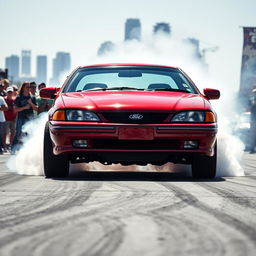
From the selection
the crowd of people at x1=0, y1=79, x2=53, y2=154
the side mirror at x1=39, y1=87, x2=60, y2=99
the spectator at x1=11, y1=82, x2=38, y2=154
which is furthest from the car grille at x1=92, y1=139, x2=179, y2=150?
the spectator at x1=11, y1=82, x2=38, y2=154

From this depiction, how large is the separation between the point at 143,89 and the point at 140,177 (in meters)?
1.13

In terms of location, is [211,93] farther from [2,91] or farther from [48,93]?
[2,91]

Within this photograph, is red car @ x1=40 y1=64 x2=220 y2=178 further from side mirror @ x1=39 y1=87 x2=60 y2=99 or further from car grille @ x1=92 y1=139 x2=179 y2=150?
side mirror @ x1=39 y1=87 x2=60 y2=99

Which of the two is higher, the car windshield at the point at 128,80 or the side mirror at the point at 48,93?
the car windshield at the point at 128,80

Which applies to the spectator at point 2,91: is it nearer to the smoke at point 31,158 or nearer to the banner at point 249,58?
the smoke at point 31,158

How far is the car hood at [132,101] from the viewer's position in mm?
8797

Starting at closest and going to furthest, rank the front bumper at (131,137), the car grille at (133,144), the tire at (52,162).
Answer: the front bumper at (131,137)
the car grille at (133,144)
the tire at (52,162)

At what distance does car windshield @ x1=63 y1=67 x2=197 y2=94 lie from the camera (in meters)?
9.93

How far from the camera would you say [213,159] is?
9.26m

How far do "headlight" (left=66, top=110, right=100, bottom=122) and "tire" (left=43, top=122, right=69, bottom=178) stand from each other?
17.3 inches

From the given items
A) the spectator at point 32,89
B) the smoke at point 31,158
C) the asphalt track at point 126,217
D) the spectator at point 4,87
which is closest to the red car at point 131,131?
the asphalt track at point 126,217

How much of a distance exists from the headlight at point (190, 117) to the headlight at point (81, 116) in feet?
2.69

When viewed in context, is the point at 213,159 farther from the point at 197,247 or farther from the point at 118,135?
the point at 197,247

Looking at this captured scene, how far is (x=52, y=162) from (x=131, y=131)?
1.01m
